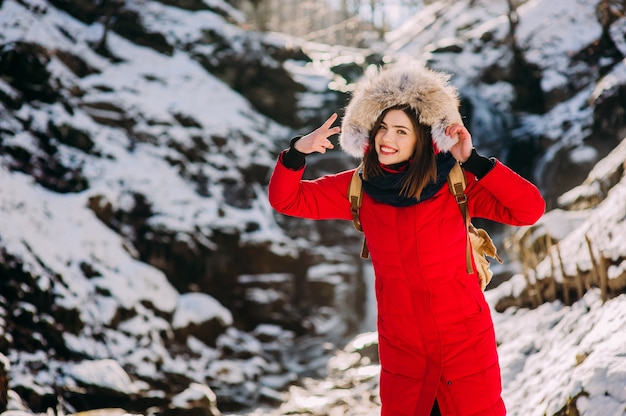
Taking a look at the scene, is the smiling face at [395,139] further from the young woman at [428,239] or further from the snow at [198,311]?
the snow at [198,311]

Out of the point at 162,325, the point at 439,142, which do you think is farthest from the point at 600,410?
the point at 162,325

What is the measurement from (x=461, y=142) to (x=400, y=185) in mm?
344

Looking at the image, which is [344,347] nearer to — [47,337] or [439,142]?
[47,337]

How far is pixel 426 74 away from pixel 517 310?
4992mm

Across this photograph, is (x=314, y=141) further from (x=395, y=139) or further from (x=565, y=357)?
(x=565, y=357)

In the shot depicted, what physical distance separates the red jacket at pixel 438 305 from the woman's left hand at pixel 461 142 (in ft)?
0.47

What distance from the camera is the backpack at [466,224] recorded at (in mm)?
2422

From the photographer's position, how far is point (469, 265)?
95.4 inches

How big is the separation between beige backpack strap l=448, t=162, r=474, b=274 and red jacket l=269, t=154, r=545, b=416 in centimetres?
3

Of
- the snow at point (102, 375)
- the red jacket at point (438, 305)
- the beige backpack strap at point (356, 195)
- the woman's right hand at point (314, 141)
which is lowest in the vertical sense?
the red jacket at point (438, 305)

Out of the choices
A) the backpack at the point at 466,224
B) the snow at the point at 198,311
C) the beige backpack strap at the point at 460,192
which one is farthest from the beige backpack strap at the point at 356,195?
the snow at the point at 198,311

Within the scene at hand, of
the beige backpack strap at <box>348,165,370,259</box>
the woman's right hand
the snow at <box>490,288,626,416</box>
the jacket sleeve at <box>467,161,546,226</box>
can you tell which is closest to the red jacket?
the jacket sleeve at <box>467,161,546,226</box>

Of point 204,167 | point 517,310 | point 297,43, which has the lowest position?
point 517,310

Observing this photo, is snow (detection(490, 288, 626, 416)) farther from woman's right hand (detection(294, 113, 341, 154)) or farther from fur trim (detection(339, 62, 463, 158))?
woman's right hand (detection(294, 113, 341, 154))
